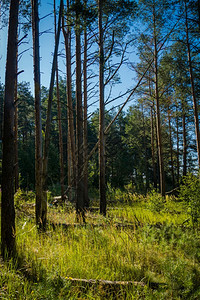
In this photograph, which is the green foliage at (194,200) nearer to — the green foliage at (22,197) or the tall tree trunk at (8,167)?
the tall tree trunk at (8,167)

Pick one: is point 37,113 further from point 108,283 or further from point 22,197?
point 22,197

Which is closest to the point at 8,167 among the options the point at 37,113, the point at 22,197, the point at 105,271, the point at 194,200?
the point at 37,113

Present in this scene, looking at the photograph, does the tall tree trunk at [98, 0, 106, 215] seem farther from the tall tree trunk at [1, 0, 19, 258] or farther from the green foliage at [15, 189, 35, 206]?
the tall tree trunk at [1, 0, 19, 258]

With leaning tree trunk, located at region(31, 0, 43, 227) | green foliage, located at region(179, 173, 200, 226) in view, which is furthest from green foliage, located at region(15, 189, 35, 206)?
green foliage, located at region(179, 173, 200, 226)

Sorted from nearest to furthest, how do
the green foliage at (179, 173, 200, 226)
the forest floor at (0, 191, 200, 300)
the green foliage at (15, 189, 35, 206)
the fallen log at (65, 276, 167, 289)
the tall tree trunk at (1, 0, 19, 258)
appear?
the forest floor at (0, 191, 200, 300) → the fallen log at (65, 276, 167, 289) → the tall tree trunk at (1, 0, 19, 258) → the green foliage at (179, 173, 200, 226) → the green foliage at (15, 189, 35, 206)

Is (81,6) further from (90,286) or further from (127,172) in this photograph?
(127,172)

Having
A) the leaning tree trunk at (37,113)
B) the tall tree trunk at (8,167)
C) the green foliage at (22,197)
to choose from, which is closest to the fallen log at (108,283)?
the tall tree trunk at (8,167)

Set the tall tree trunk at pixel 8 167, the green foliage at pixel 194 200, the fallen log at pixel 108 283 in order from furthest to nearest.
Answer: the green foliage at pixel 194 200 → the tall tree trunk at pixel 8 167 → the fallen log at pixel 108 283

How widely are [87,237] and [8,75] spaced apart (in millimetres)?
3296

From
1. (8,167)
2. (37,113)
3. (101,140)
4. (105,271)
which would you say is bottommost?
(105,271)

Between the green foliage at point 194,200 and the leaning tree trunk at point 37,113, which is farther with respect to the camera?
the green foliage at point 194,200

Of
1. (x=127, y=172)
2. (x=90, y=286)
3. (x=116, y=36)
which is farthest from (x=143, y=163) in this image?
(x=90, y=286)

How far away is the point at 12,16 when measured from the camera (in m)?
3.36

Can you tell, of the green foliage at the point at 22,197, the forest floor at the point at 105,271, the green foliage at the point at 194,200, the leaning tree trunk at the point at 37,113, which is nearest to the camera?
the forest floor at the point at 105,271
